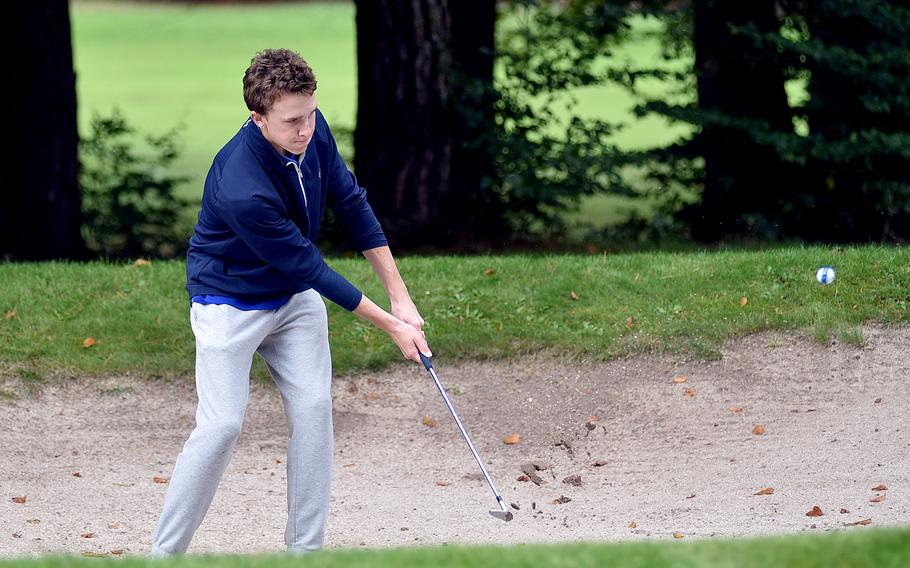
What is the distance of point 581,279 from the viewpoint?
8.15m

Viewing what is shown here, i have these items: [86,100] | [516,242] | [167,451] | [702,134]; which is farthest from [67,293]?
[86,100]

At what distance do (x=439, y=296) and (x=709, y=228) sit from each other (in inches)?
153

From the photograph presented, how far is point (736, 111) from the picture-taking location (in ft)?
35.9

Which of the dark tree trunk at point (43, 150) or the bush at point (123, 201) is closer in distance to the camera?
the dark tree trunk at point (43, 150)

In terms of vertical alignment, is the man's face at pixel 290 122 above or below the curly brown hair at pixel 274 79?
below

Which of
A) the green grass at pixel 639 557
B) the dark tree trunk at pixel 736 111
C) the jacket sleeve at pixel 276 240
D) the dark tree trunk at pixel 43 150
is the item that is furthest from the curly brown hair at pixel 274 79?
the dark tree trunk at pixel 43 150

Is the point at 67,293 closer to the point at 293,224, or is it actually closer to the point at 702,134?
the point at 293,224

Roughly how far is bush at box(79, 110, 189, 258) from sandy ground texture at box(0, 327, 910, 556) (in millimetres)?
4603

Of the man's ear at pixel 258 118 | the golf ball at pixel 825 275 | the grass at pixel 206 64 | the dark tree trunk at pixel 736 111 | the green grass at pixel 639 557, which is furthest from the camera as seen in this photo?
the grass at pixel 206 64

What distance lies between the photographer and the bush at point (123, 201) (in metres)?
11.7

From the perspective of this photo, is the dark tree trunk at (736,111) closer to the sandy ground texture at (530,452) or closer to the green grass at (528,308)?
the green grass at (528,308)

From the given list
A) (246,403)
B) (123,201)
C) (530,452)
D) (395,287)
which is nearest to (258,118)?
(395,287)

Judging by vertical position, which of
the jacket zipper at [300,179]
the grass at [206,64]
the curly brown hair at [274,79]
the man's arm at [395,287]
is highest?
the curly brown hair at [274,79]

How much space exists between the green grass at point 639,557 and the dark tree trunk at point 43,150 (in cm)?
742
